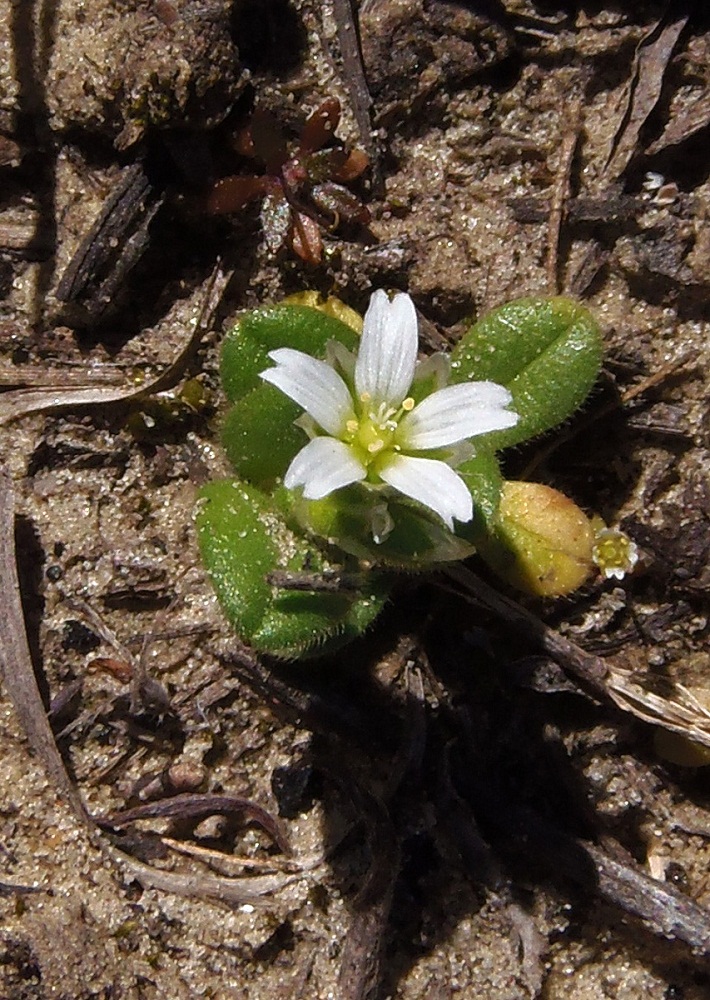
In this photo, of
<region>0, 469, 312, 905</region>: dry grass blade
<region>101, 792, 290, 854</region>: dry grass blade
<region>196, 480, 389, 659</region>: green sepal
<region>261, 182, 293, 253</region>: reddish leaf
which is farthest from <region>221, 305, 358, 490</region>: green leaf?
<region>101, 792, 290, 854</region>: dry grass blade

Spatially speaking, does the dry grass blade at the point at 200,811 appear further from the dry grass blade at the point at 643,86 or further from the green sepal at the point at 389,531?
the dry grass blade at the point at 643,86

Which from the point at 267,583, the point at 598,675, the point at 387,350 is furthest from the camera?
the point at 598,675

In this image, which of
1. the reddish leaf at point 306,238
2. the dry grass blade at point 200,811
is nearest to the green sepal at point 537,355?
the reddish leaf at point 306,238

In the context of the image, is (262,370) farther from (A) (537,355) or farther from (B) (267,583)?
(A) (537,355)

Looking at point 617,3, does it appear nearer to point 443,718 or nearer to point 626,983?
point 443,718

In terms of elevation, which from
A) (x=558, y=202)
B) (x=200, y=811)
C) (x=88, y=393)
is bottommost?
(x=200, y=811)

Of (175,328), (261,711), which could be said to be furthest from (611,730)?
(175,328)

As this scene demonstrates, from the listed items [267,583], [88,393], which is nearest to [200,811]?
[267,583]
